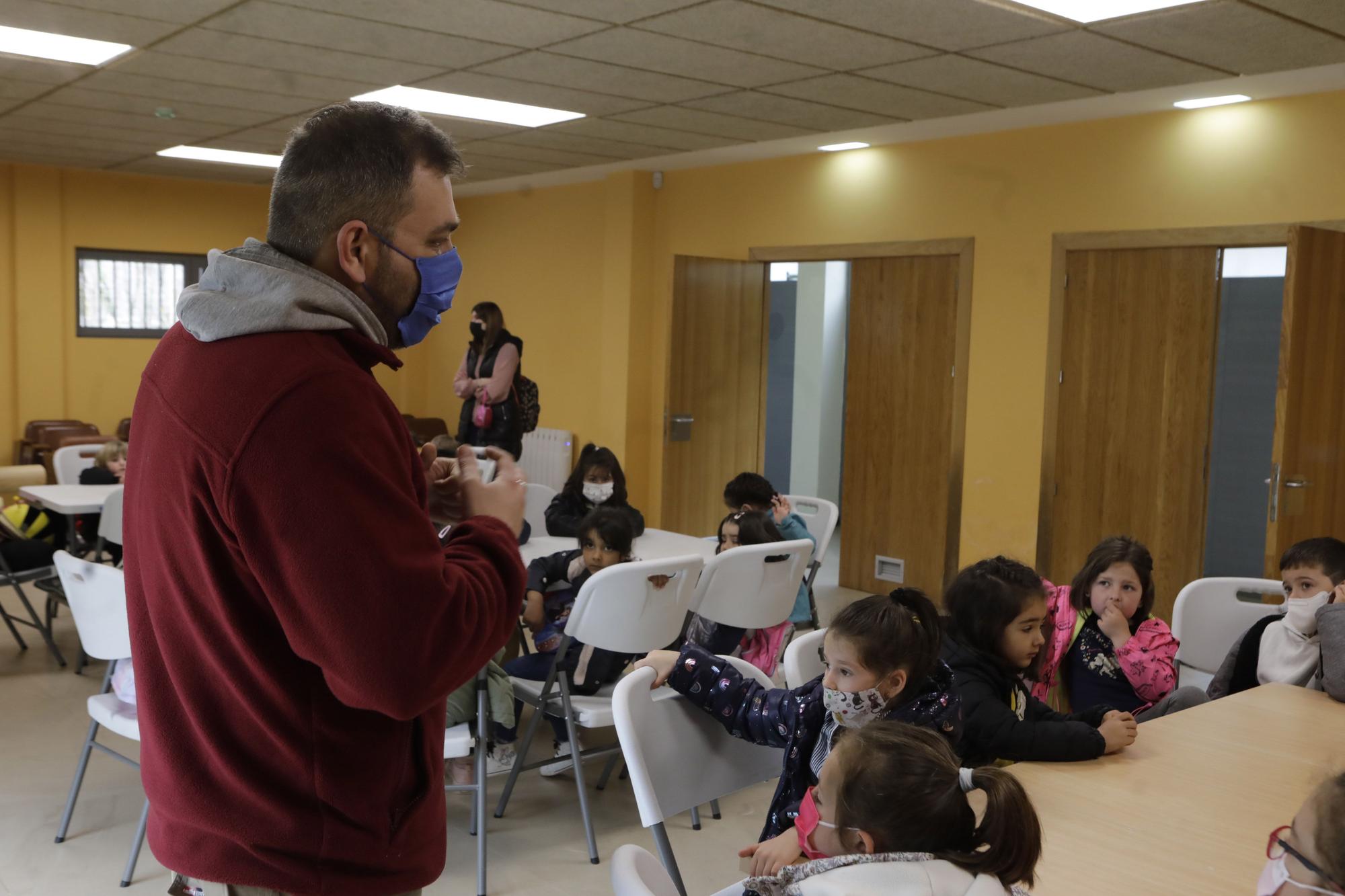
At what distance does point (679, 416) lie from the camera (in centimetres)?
739

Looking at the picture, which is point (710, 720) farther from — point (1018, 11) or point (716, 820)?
point (1018, 11)

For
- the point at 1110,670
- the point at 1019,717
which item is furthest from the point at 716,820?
the point at 1019,717

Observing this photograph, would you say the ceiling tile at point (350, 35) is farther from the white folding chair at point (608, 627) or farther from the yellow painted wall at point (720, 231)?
the yellow painted wall at point (720, 231)

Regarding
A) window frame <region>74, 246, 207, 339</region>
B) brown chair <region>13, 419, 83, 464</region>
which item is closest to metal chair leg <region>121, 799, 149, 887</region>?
brown chair <region>13, 419, 83, 464</region>

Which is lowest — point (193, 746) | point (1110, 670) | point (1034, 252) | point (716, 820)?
point (716, 820)

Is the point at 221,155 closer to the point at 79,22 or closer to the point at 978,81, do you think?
the point at 79,22

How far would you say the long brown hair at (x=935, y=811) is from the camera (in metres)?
1.39

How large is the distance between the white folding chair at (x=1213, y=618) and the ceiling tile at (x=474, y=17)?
8.98ft

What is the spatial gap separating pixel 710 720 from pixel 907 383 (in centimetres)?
475

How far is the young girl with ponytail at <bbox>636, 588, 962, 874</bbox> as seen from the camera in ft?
6.59

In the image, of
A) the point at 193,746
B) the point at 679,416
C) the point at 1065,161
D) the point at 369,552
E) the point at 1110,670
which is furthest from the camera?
the point at 679,416

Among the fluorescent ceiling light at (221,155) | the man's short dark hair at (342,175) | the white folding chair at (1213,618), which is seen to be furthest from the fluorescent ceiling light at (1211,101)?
the fluorescent ceiling light at (221,155)

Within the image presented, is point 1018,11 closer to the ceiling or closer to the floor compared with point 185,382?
closer to the ceiling

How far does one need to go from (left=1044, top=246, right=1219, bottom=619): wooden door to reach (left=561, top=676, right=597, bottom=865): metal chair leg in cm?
301
